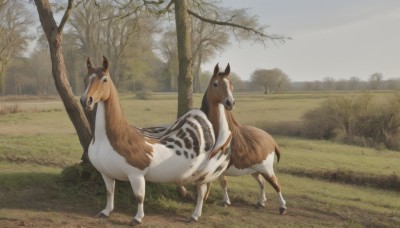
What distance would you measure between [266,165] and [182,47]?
3.40 metres

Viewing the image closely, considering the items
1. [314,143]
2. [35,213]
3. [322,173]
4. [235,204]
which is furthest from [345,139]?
[35,213]

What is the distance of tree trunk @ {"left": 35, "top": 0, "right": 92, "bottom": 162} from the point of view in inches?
286

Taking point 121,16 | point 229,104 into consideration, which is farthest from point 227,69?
point 121,16

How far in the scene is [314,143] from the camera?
64.5ft

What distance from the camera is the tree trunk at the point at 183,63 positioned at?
336 inches

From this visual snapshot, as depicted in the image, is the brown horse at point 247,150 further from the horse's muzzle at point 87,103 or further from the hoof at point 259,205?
the horse's muzzle at point 87,103

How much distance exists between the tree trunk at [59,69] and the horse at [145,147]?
6.65 feet

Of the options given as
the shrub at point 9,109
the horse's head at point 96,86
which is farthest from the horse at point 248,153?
the shrub at point 9,109

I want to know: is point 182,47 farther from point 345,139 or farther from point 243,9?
point 345,139

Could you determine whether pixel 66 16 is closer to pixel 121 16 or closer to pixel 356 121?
pixel 121 16

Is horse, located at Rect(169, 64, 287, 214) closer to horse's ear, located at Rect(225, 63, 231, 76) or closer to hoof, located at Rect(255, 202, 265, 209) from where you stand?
hoof, located at Rect(255, 202, 265, 209)

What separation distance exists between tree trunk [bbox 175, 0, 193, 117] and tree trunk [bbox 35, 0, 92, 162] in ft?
7.17

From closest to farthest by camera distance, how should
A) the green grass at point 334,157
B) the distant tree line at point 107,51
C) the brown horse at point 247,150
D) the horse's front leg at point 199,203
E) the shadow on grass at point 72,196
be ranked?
1. the horse's front leg at point 199,203
2. the shadow on grass at point 72,196
3. the brown horse at point 247,150
4. the green grass at point 334,157
5. the distant tree line at point 107,51

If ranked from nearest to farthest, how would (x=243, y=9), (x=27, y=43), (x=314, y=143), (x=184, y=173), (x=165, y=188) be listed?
(x=184, y=173) < (x=165, y=188) < (x=243, y=9) < (x=314, y=143) < (x=27, y=43)
